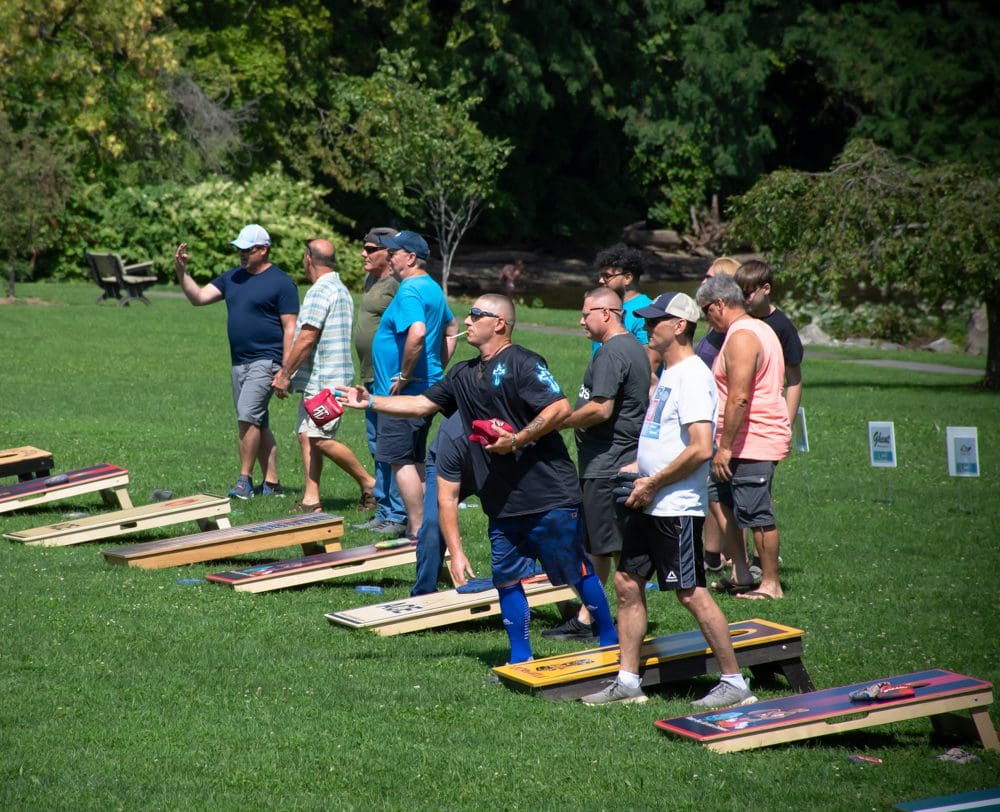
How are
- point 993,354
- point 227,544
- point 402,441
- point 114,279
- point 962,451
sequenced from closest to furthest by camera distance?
1. point 227,544
2. point 402,441
3. point 962,451
4. point 993,354
5. point 114,279

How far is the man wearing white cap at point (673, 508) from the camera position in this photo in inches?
237

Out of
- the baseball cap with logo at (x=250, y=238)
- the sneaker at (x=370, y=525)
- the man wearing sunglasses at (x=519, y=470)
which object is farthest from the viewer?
the baseball cap with logo at (x=250, y=238)

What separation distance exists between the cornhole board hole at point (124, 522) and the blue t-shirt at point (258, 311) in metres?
1.82

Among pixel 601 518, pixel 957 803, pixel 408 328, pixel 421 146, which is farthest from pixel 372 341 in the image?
pixel 421 146

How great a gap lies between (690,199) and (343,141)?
16.3 meters

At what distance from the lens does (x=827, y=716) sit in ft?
18.3

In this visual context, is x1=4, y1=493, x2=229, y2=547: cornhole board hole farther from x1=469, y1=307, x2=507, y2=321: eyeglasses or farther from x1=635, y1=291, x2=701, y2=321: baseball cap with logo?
x1=635, y1=291, x2=701, y2=321: baseball cap with logo

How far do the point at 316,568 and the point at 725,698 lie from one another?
3.26 m

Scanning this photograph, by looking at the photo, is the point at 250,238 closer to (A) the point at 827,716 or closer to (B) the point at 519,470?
(B) the point at 519,470

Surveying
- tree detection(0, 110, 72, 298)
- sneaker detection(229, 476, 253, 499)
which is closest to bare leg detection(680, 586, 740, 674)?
sneaker detection(229, 476, 253, 499)

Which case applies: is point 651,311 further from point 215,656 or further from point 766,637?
point 215,656

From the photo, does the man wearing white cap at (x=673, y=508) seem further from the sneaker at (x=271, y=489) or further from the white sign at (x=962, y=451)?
the white sign at (x=962, y=451)

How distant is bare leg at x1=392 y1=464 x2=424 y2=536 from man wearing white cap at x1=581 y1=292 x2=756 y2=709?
3.21 meters

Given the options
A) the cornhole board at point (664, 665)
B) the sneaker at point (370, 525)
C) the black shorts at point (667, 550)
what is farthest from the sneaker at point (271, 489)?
the black shorts at point (667, 550)
